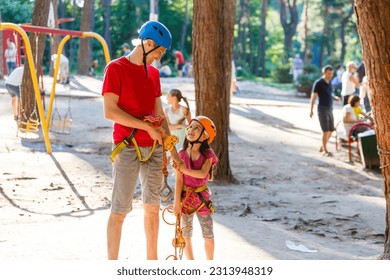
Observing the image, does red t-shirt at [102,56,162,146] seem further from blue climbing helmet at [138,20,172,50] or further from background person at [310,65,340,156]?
background person at [310,65,340,156]

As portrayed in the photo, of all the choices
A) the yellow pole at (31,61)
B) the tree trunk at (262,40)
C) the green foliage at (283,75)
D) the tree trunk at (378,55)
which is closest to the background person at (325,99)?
the yellow pole at (31,61)

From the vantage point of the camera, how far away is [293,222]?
1013cm

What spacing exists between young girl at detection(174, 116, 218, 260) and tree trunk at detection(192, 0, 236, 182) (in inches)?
224

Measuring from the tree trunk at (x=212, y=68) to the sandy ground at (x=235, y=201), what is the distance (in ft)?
2.11

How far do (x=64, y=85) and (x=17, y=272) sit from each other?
22.0 meters

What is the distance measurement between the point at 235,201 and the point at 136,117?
209 inches

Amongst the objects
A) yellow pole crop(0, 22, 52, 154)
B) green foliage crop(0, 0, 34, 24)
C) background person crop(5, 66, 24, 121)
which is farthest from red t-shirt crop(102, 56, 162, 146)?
green foliage crop(0, 0, 34, 24)

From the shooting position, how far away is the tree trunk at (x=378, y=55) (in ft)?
21.0

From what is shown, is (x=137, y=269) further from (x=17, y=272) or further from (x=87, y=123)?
(x=87, y=123)

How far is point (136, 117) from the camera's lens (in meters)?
6.16

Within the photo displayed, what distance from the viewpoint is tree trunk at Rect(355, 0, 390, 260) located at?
6.41 m

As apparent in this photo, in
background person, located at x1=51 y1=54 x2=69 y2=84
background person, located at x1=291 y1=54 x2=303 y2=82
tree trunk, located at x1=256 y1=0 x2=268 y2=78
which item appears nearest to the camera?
background person, located at x1=51 y1=54 x2=69 y2=84

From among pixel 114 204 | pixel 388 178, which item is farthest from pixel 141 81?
pixel 388 178

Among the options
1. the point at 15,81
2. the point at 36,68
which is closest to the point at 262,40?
the point at 36,68
